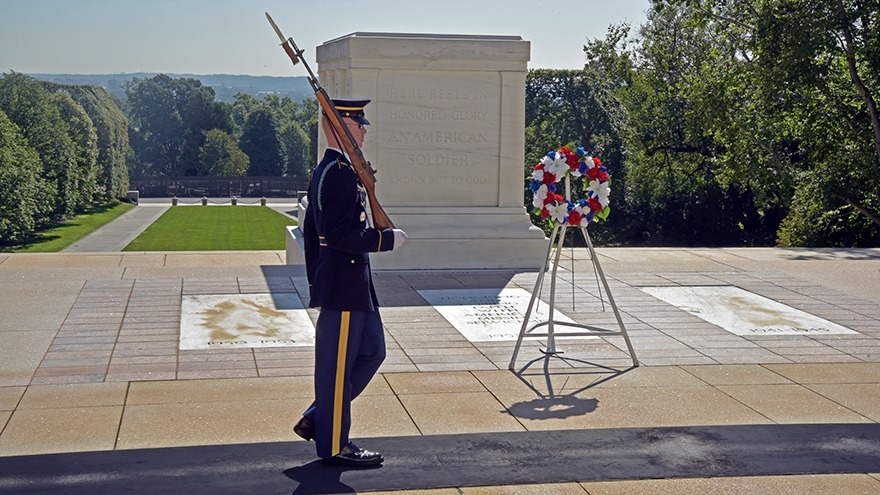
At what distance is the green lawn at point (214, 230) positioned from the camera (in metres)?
41.1

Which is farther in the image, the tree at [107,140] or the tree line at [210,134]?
the tree line at [210,134]

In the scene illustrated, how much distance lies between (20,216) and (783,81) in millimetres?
29684

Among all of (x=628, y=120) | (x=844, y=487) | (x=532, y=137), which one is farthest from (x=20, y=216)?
(x=844, y=487)

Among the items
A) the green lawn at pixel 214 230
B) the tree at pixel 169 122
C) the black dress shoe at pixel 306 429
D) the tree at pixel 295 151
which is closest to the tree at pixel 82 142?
the green lawn at pixel 214 230

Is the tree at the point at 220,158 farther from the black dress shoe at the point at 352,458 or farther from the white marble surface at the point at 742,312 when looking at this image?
the black dress shoe at the point at 352,458

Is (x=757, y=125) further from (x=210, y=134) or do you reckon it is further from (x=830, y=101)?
(x=210, y=134)

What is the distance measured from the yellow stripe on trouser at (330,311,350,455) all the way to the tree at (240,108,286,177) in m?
99.1

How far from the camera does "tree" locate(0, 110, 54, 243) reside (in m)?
37.8

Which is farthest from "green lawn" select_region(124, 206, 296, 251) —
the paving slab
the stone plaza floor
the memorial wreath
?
the paving slab

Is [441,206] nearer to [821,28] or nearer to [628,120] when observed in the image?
[821,28]

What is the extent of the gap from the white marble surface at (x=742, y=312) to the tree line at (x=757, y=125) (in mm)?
8374

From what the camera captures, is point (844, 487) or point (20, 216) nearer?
point (844, 487)

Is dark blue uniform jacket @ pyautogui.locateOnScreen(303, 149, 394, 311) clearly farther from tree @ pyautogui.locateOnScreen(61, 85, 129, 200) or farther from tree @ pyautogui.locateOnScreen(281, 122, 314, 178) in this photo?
tree @ pyautogui.locateOnScreen(281, 122, 314, 178)

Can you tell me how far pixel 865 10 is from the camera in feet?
55.2
